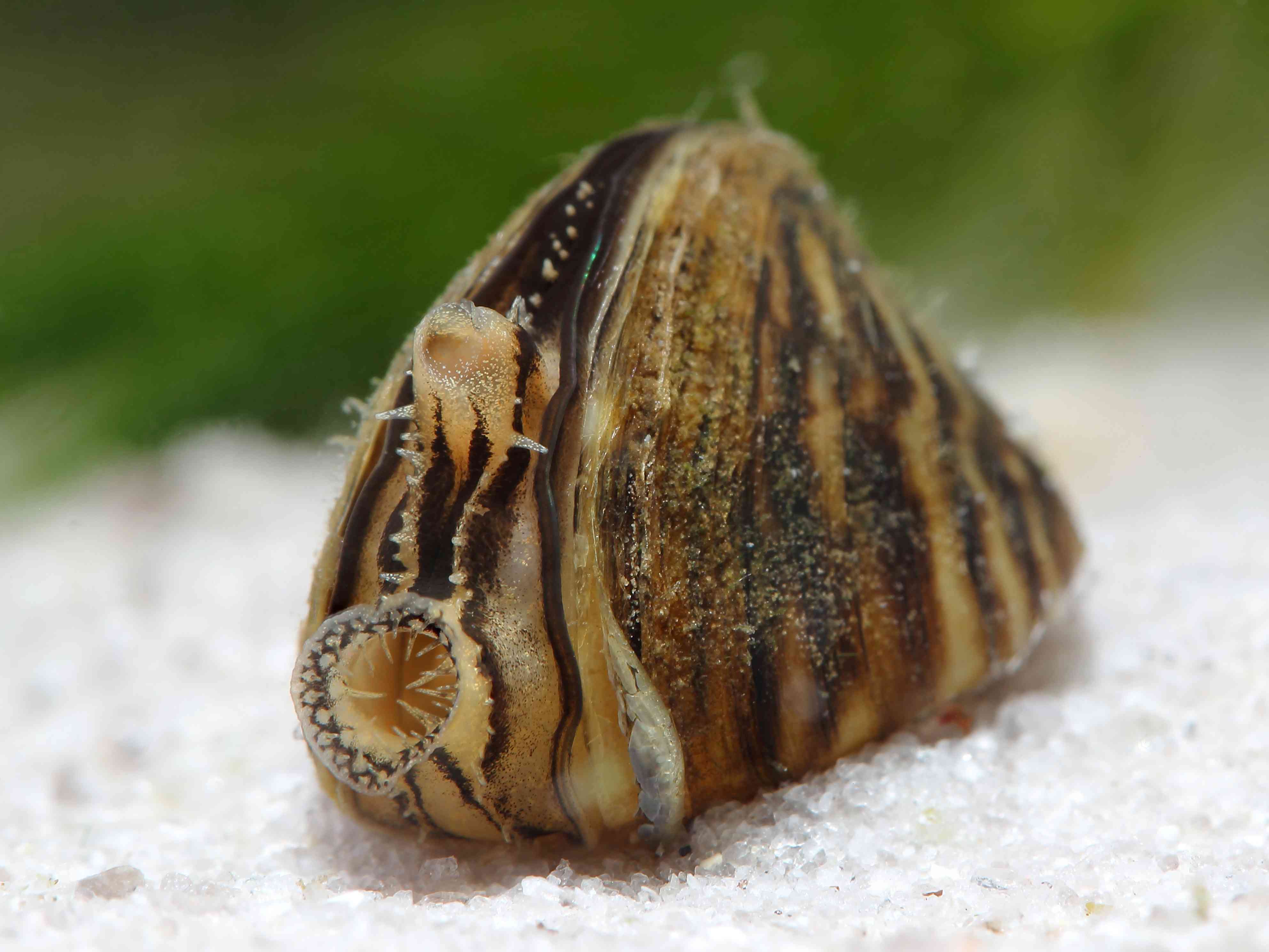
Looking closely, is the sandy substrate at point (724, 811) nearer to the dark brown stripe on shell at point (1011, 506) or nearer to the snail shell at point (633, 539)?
the snail shell at point (633, 539)

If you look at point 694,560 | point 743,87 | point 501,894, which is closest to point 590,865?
point 501,894

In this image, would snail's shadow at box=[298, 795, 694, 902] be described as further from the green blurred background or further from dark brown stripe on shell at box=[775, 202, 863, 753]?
the green blurred background

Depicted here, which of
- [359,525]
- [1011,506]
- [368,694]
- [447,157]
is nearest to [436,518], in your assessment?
[359,525]

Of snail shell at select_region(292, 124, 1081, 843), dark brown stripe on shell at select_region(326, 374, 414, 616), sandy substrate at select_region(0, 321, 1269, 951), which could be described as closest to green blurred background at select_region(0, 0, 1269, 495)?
sandy substrate at select_region(0, 321, 1269, 951)

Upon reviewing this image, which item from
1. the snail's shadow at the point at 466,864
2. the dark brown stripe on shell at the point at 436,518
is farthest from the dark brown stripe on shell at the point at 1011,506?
the dark brown stripe on shell at the point at 436,518

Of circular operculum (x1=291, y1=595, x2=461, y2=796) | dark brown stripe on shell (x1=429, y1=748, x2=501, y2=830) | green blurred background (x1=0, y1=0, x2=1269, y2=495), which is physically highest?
green blurred background (x1=0, y1=0, x2=1269, y2=495)
